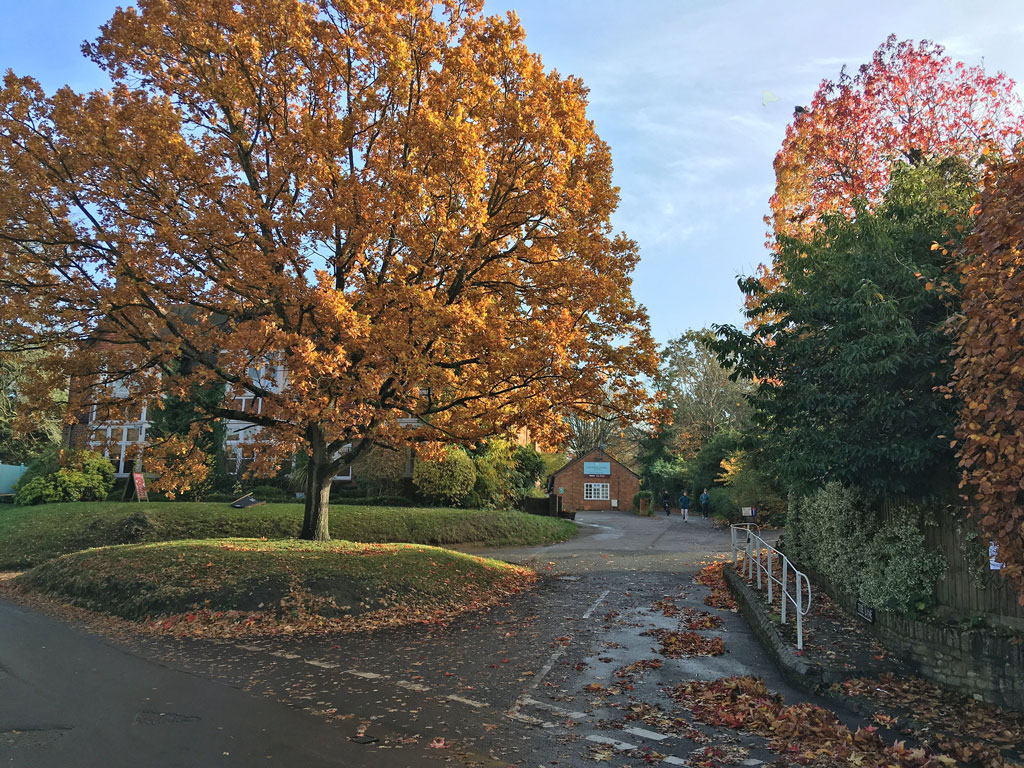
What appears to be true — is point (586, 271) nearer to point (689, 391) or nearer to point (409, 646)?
point (409, 646)

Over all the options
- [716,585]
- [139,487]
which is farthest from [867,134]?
[139,487]

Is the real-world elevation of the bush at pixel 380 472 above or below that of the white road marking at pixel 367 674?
above

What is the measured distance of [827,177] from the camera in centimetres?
1980

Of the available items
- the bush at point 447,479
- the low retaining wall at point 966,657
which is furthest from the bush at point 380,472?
the low retaining wall at point 966,657

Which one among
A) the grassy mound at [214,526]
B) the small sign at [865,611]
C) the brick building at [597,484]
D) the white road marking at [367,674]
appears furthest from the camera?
the brick building at [597,484]

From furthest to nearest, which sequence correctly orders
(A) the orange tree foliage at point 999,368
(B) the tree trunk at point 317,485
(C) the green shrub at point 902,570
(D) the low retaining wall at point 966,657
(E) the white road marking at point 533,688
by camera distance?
(B) the tree trunk at point 317,485, (C) the green shrub at point 902,570, (D) the low retaining wall at point 966,657, (E) the white road marking at point 533,688, (A) the orange tree foliage at point 999,368

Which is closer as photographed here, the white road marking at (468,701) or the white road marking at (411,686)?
the white road marking at (468,701)

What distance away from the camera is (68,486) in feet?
77.2

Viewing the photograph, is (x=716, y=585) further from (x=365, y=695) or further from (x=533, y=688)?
(x=365, y=695)

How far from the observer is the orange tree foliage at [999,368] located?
15.7 feet

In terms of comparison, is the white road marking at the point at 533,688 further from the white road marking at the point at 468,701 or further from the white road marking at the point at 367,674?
the white road marking at the point at 367,674

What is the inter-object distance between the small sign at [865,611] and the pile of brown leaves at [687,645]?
6.33 feet

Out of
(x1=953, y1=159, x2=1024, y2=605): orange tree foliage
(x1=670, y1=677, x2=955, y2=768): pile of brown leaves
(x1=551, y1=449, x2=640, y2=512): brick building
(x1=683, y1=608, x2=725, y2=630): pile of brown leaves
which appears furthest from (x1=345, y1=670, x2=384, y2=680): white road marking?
(x1=551, y1=449, x2=640, y2=512): brick building

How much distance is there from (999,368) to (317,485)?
12.4m
